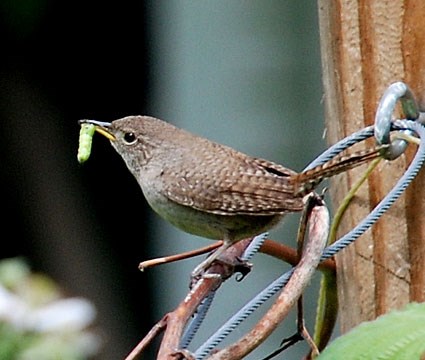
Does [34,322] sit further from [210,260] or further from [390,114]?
[390,114]

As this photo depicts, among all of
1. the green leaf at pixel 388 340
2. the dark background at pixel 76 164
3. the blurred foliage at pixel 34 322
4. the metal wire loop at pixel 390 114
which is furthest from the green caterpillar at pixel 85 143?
the dark background at pixel 76 164

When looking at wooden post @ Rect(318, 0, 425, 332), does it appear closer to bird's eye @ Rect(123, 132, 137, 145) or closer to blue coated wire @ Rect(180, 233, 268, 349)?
blue coated wire @ Rect(180, 233, 268, 349)

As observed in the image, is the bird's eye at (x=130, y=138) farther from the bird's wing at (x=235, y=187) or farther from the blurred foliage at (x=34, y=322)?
the blurred foliage at (x=34, y=322)

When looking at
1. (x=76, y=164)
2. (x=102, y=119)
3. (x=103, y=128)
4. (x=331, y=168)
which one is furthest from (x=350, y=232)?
(x=76, y=164)

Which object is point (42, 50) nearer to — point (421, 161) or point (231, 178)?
point (231, 178)

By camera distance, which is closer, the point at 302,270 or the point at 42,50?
the point at 302,270

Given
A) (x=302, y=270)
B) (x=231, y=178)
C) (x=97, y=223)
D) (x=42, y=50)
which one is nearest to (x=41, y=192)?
(x=97, y=223)
